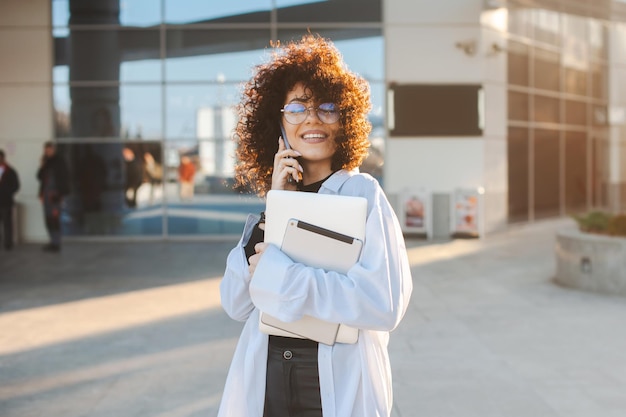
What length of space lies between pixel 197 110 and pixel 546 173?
Result: 8795 millimetres

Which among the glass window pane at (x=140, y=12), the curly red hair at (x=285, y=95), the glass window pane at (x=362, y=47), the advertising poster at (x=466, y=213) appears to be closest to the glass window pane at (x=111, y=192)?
the glass window pane at (x=140, y=12)

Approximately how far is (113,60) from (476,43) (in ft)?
24.4

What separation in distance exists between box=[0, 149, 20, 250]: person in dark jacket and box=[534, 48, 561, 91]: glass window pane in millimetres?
11925

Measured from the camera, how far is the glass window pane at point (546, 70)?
19422 millimetres

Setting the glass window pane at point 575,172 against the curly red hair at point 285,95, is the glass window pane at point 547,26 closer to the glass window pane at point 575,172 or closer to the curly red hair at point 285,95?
the glass window pane at point 575,172

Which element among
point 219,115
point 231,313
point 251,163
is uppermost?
point 219,115

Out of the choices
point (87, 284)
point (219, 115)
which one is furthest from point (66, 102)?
point (87, 284)

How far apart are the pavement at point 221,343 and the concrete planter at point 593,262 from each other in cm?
30

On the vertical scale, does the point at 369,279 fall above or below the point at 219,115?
below

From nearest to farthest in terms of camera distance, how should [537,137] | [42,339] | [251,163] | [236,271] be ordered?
1. [236,271]
2. [251,163]
3. [42,339]
4. [537,137]

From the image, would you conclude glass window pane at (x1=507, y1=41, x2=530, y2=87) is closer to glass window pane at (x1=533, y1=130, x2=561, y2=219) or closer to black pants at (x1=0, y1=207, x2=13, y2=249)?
glass window pane at (x1=533, y1=130, x2=561, y2=219)

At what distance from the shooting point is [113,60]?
16625 mm

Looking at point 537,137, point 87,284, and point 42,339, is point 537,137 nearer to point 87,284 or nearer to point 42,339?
point 87,284

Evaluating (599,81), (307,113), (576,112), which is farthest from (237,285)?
(599,81)
